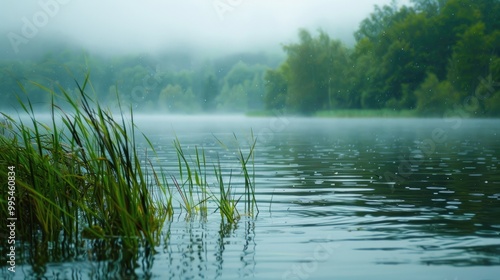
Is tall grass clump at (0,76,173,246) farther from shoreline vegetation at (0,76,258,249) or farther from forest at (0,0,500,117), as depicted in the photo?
forest at (0,0,500,117)

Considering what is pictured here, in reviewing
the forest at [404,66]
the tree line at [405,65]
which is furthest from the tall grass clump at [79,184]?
the tree line at [405,65]

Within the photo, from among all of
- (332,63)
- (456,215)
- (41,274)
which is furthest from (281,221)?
(332,63)

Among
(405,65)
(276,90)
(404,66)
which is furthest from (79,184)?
(276,90)

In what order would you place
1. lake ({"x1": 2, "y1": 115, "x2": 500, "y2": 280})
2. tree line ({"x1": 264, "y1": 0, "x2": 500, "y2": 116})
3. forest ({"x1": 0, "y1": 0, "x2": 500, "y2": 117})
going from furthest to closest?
tree line ({"x1": 264, "y1": 0, "x2": 500, "y2": 116}) < forest ({"x1": 0, "y1": 0, "x2": 500, "y2": 117}) < lake ({"x1": 2, "y1": 115, "x2": 500, "y2": 280})

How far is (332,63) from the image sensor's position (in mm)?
105688

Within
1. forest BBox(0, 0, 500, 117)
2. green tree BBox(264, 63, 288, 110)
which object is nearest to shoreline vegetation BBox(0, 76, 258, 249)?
forest BBox(0, 0, 500, 117)

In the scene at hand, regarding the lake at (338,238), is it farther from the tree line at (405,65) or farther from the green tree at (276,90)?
the green tree at (276,90)

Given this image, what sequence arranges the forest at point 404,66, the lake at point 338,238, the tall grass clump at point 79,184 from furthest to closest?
the forest at point 404,66 < the tall grass clump at point 79,184 < the lake at point 338,238

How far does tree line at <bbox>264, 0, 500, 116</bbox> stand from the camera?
273 feet

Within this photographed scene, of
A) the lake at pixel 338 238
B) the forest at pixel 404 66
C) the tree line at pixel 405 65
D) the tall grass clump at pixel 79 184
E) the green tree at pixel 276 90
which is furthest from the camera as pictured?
the green tree at pixel 276 90

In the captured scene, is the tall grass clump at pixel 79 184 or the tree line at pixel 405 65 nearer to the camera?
the tall grass clump at pixel 79 184

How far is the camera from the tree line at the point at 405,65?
8331 cm

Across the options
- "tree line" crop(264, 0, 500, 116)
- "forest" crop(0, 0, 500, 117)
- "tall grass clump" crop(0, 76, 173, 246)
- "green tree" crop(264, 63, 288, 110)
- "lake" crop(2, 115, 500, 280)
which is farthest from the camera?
"green tree" crop(264, 63, 288, 110)

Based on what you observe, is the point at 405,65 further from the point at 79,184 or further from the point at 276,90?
the point at 79,184
